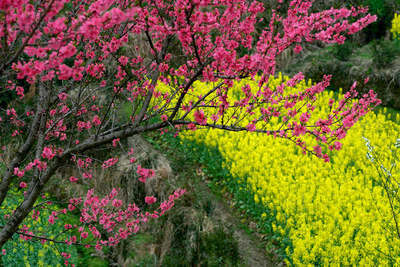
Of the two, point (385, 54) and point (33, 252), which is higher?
point (385, 54)

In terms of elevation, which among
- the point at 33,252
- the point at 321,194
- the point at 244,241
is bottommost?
the point at 244,241

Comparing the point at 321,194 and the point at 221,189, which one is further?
the point at 221,189

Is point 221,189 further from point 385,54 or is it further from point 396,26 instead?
point 396,26

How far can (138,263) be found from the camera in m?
4.13

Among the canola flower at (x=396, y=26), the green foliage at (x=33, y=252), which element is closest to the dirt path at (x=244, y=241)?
the green foliage at (x=33, y=252)

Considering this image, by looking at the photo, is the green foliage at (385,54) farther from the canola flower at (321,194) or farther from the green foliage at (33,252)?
the green foliage at (33,252)

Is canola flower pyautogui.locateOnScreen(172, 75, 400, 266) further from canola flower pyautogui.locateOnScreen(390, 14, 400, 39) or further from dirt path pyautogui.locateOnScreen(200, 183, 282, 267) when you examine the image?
canola flower pyautogui.locateOnScreen(390, 14, 400, 39)

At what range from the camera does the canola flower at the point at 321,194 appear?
4.05 metres

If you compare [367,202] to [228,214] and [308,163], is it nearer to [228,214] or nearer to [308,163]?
[308,163]

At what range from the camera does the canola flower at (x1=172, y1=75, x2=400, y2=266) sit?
405cm

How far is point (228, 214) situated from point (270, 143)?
1.95 m

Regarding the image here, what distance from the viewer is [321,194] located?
205 inches

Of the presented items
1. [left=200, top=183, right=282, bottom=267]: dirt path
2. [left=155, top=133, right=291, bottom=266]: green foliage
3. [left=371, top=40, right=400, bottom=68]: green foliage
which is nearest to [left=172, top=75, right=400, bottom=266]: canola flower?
[left=155, top=133, right=291, bottom=266]: green foliage

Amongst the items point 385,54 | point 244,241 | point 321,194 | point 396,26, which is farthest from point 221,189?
point 396,26
